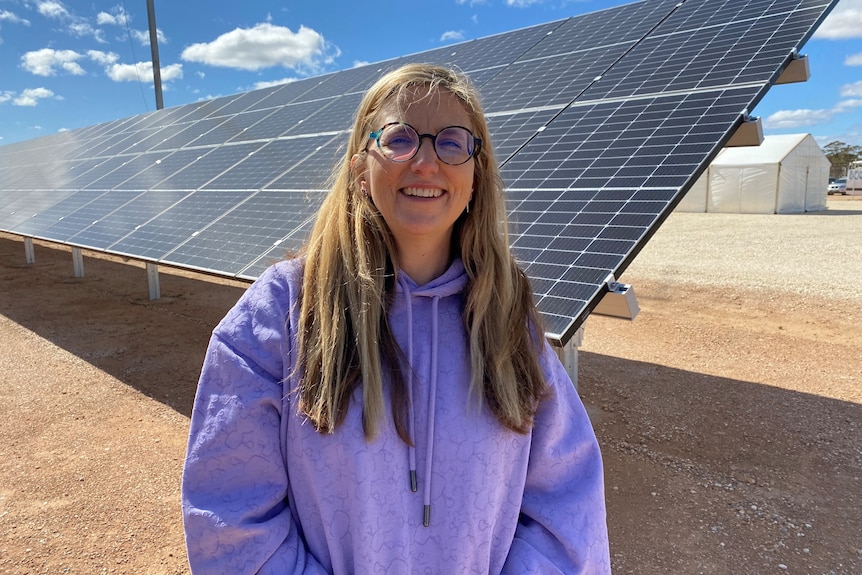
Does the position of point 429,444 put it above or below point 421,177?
below

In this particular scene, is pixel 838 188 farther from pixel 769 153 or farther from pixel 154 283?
pixel 154 283

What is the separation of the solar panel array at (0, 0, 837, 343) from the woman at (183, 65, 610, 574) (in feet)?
2.80

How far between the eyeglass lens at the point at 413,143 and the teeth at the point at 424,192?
3.3 inches

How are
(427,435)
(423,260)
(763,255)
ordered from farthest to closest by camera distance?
(763,255), (423,260), (427,435)

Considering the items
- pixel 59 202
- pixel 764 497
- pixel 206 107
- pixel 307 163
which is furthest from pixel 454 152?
pixel 206 107

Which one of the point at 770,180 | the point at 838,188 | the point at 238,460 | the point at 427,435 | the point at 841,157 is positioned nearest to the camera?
the point at 238,460

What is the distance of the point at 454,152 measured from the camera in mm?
1721

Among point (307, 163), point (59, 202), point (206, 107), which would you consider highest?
point (206, 107)

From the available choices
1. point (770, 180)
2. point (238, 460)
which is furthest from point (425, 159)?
point (770, 180)

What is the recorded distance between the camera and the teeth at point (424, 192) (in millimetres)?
1684

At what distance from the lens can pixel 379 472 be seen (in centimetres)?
162

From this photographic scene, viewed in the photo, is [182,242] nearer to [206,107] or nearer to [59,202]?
[59,202]

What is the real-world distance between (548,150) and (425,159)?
165 inches

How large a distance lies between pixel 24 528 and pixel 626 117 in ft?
19.4
